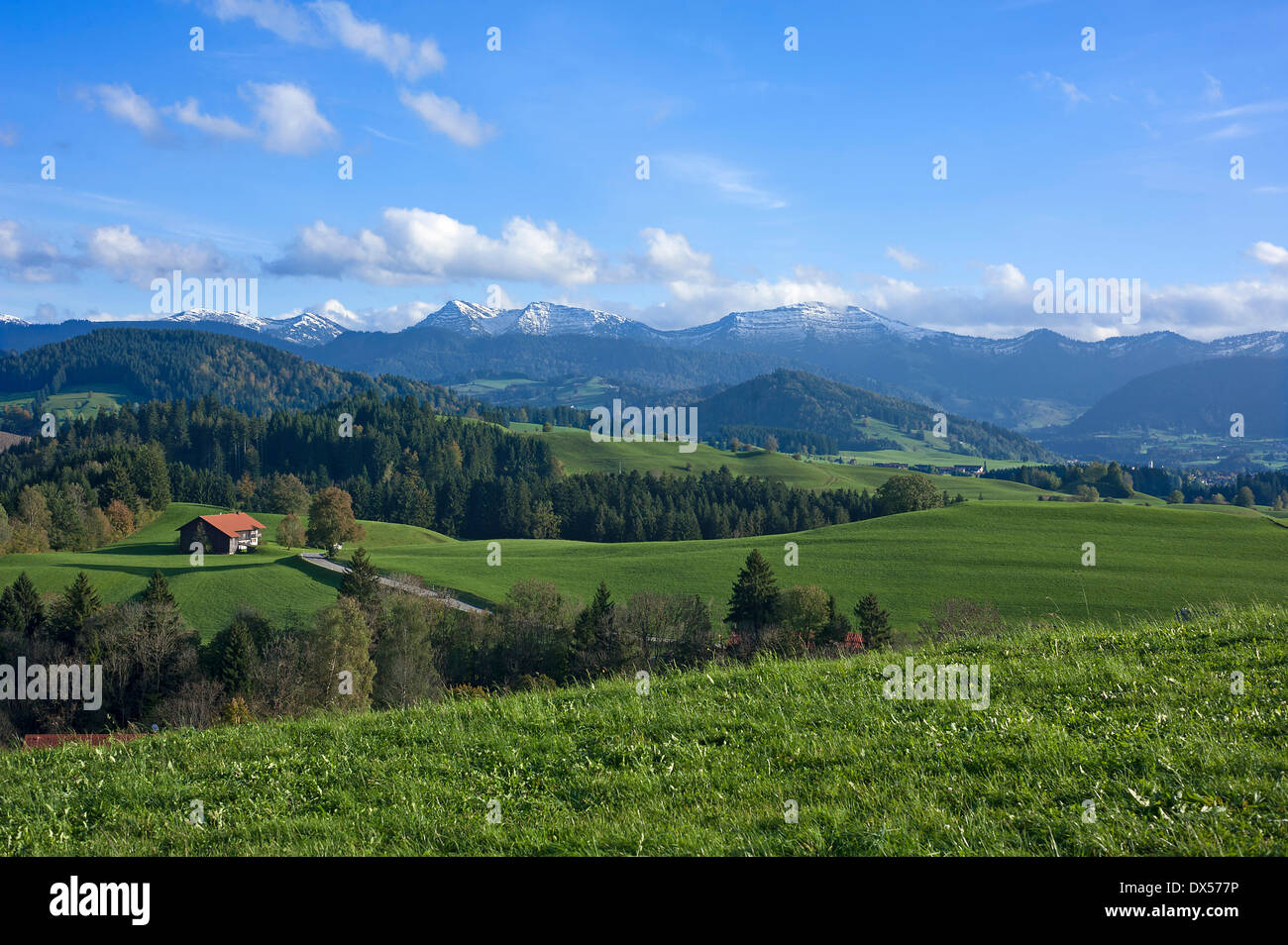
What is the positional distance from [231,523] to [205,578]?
33734 mm

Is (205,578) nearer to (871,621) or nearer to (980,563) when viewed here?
(871,621)

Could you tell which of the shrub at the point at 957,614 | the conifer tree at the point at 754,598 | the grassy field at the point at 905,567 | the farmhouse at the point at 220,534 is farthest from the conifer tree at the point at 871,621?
the farmhouse at the point at 220,534

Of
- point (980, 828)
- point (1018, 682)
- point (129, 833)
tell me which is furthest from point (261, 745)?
point (1018, 682)

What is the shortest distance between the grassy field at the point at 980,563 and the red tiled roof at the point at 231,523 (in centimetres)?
2557

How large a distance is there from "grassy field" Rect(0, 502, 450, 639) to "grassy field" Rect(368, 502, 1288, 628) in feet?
41.1

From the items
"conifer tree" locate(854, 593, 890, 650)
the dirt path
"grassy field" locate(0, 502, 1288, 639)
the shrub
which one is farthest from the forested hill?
"conifer tree" locate(854, 593, 890, 650)

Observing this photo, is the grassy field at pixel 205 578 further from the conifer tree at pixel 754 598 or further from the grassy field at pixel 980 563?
the conifer tree at pixel 754 598

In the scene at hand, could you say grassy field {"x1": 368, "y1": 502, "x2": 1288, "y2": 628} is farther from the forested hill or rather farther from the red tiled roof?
the forested hill

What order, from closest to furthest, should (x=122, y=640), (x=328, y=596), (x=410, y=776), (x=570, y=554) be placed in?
(x=410, y=776), (x=122, y=640), (x=328, y=596), (x=570, y=554)

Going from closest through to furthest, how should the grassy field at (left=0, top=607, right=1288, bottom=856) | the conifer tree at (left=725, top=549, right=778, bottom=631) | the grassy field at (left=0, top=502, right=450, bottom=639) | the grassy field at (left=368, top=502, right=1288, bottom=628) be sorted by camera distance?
1. the grassy field at (left=0, top=607, right=1288, bottom=856)
2. the conifer tree at (left=725, top=549, right=778, bottom=631)
3. the grassy field at (left=368, top=502, right=1288, bottom=628)
4. the grassy field at (left=0, top=502, right=450, bottom=639)

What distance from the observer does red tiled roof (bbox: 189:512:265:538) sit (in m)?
120
